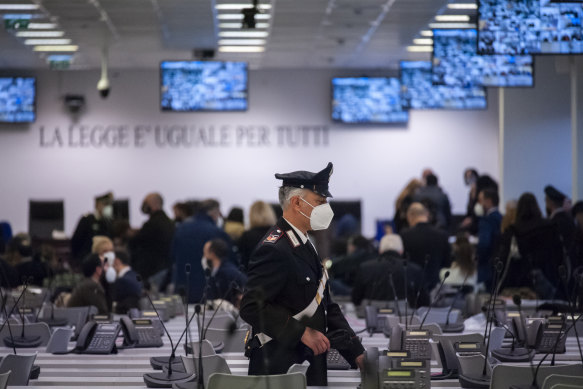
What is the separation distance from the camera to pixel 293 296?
3951 millimetres

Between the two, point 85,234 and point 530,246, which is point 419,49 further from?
point 530,246

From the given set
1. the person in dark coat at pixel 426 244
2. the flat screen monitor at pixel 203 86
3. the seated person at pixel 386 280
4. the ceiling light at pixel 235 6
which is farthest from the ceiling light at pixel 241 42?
the seated person at pixel 386 280

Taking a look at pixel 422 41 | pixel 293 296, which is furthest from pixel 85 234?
pixel 293 296

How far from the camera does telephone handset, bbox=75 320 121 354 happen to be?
222 inches

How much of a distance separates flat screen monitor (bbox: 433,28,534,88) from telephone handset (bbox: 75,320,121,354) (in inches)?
179

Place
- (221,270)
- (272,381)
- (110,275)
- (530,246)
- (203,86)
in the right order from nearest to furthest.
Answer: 1. (272,381)
2. (221,270)
3. (110,275)
4. (530,246)
5. (203,86)

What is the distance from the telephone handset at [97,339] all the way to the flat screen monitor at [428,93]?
6.13 metres

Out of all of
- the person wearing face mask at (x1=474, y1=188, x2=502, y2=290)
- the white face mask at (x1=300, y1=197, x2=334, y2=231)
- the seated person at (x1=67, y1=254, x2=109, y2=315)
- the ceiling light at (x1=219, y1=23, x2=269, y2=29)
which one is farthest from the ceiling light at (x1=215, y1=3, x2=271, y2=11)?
the white face mask at (x1=300, y1=197, x2=334, y2=231)

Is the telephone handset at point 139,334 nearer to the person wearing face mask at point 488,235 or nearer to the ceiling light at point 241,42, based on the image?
the person wearing face mask at point 488,235

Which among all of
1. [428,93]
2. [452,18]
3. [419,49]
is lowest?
[428,93]

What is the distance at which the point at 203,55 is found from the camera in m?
14.5

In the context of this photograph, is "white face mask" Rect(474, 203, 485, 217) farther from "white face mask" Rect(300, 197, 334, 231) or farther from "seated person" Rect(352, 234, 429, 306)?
"white face mask" Rect(300, 197, 334, 231)

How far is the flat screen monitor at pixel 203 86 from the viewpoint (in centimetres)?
1301

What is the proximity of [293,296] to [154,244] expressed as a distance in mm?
7038
